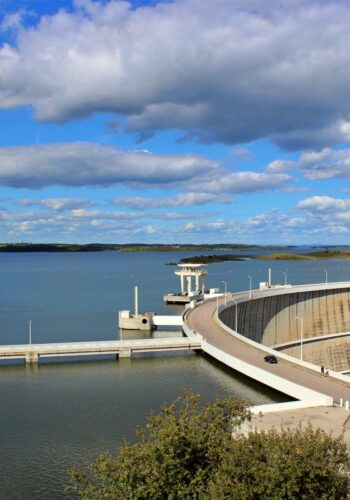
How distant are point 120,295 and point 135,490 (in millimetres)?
93994

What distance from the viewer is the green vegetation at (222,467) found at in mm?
12867

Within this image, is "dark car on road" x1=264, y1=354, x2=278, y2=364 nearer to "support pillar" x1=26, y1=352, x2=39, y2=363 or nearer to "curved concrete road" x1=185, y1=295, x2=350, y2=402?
"curved concrete road" x1=185, y1=295, x2=350, y2=402

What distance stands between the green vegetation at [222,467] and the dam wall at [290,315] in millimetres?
48636

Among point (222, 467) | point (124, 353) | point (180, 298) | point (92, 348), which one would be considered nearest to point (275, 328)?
point (124, 353)

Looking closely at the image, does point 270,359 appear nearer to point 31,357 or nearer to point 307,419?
point 307,419

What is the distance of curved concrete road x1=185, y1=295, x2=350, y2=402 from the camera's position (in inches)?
1307

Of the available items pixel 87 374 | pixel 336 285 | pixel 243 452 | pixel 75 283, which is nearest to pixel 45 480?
pixel 243 452

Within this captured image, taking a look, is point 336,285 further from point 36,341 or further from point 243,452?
point 243,452

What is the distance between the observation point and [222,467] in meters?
13.7

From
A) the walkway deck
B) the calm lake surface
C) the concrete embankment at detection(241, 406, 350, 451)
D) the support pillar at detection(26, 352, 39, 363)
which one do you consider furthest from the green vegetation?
the support pillar at detection(26, 352, 39, 363)

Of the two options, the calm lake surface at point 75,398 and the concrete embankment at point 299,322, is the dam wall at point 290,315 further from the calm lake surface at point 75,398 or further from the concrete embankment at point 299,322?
the calm lake surface at point 75,398

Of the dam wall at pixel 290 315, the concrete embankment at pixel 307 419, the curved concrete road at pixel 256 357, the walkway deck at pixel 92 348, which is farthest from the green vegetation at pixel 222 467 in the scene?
the dam wall at pixel 290 315

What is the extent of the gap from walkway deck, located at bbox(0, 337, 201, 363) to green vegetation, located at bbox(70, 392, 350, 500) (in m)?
31.5

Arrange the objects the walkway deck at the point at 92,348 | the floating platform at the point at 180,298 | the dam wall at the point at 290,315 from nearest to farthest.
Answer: the walkway deck at the point at 92,348 → the dam wall at the point at 290,315 → the floating platform at the point at 180,298
